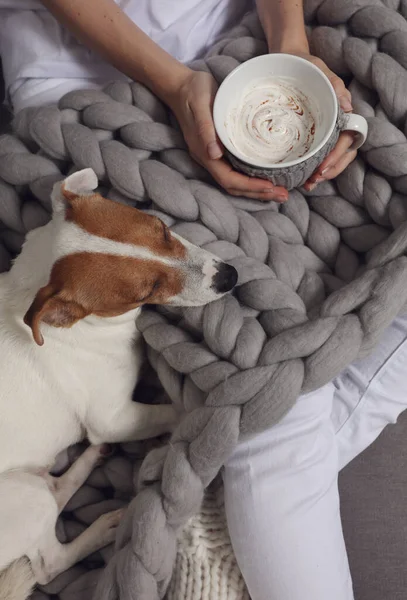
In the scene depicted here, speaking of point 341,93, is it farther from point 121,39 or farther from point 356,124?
point 121,39

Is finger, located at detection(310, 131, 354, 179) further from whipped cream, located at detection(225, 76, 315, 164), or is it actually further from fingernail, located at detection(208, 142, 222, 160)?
fingernail, located at detection(208, 142, 222, 160)

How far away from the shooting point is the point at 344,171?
38.2 inches

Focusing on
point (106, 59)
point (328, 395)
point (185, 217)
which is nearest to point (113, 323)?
point (185, 217)

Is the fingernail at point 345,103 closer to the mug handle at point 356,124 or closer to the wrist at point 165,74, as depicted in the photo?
the mug handle at point 356,124

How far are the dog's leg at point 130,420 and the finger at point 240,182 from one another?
41cm

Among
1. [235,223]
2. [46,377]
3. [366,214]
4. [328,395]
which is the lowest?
[46,377]

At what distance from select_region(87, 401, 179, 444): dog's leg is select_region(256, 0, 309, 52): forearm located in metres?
0.68

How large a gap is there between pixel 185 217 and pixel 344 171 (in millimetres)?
286

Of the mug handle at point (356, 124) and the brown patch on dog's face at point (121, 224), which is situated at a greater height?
the mug handle at point (356, 124)

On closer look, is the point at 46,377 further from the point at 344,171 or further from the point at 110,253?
the point at 344,171

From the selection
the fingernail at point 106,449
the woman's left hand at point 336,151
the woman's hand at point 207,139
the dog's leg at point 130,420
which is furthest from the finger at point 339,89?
the fingernail at point 106,449

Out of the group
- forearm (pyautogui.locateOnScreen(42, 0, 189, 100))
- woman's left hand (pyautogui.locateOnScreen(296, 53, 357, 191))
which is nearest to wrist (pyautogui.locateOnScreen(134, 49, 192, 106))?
forearm (pyautogui.locateOnScreen(42, 0, 189, 100))

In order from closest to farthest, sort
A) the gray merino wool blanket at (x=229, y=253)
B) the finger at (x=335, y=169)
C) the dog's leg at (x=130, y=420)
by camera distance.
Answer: the gray merino wool blanket at (x=229, y=253) < the finger at (x=335, y=169) < the dog's leg at (x=130, y=420)

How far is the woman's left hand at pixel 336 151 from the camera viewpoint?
889 mm
